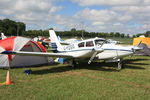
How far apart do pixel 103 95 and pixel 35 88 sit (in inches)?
105

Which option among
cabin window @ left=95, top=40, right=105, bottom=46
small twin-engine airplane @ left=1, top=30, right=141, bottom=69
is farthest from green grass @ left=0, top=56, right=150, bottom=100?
cabin window @ left=95, top=40, right=105, bottom=46

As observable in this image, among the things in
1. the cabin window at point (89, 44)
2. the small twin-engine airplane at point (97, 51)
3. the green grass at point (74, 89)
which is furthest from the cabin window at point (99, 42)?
the green grass at point (74, 89)

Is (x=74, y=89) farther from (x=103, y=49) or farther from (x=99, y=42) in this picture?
(x=99, y=42)

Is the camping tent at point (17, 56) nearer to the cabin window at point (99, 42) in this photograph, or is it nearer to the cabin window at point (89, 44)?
the cabin window at point (89, 44)

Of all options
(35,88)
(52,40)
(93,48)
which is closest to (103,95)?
(35,88)

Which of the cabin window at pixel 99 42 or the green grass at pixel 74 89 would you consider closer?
the green grass at pixel 74 89

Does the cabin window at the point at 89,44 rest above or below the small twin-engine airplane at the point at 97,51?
above

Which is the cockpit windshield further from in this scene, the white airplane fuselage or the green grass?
the green grass

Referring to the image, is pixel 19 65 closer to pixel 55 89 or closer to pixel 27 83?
pixel 27 83

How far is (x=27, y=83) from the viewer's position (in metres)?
7.69

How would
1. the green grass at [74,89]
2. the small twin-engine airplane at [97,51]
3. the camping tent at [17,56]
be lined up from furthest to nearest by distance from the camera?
1. the camping tent at [17,56]
2. the small twin-engine airplane at [97,51]
3. the green grass at [74,89]

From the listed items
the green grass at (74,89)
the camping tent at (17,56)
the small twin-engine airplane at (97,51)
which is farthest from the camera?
the camping tent at (17,56)

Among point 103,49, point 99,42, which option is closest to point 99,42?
point 99,42

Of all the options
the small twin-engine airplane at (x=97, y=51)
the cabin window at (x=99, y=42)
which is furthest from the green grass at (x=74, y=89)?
the cabin window at (x=99, y=42)
